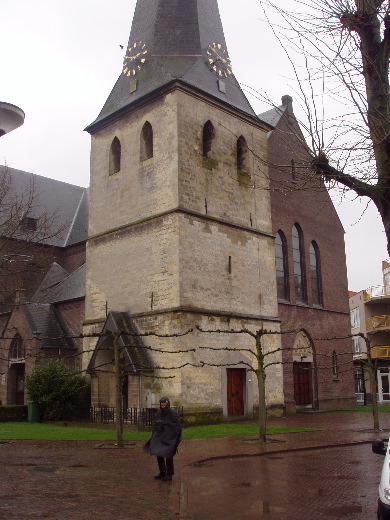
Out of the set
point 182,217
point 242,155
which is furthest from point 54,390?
point 242,155

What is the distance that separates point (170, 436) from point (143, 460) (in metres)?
2.86

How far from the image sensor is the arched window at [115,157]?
2654 cm

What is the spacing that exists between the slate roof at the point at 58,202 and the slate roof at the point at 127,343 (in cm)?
1108

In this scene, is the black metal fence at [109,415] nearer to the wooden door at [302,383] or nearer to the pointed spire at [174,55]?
the wooden door at [302,383]

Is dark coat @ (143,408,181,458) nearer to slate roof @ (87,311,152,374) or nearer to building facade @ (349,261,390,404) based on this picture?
slate roof @ (87,311,152,374)

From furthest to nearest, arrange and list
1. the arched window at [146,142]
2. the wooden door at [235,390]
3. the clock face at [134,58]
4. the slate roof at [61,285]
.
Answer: the slate roof at [61,285]
the clock face at [134,58]
the arched window at [146,142]
the wooden door at [235,390]

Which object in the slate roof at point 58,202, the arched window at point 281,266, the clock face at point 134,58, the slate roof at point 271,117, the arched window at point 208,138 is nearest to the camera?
the arched window at point 208,138

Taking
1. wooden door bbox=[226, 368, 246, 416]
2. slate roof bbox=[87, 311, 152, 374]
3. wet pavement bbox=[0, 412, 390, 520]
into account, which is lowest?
wet pavement bbox=[0, 412, 390, 520]

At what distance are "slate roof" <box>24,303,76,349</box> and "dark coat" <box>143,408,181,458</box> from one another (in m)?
17.7

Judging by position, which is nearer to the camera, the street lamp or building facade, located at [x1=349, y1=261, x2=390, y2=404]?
the street lamp

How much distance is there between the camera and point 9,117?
698 centimetres

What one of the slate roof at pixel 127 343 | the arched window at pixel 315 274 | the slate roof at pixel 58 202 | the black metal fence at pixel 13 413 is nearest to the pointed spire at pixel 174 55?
the arched window at pixel 315 274

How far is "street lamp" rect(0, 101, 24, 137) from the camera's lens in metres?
6.87

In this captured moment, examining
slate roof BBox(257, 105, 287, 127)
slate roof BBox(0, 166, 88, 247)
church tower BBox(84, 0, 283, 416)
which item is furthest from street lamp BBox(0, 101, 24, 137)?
slate roof BBox(0, 166, 88, 247)
